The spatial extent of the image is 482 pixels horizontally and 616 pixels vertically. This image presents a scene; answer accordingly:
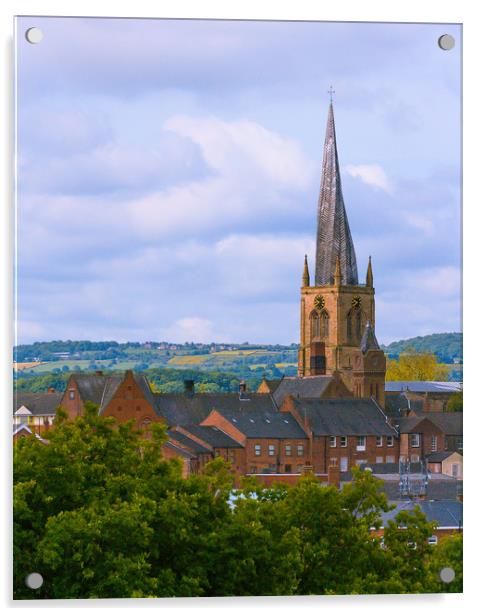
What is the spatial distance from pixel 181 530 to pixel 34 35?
4.83 meters

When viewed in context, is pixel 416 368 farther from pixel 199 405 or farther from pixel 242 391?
pixel 199 405

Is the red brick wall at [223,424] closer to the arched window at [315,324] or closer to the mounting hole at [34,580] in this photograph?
the arched window at [315,324]

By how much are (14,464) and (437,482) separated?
13.2 feet

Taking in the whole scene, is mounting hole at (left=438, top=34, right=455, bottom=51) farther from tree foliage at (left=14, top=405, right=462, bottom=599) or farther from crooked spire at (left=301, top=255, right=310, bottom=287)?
tree foliage at (left=14, top=405, right=462, bottom=599)

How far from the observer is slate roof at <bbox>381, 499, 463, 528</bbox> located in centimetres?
1319

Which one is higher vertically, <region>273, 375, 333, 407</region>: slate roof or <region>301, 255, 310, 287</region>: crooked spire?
<region>301, 255, 310, 287</region>: crooked spire

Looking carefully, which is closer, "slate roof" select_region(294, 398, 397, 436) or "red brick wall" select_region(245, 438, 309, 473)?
"red brick wall" select_region(245, 438, 309, 473)

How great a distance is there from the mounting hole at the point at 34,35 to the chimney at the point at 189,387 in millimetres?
3573

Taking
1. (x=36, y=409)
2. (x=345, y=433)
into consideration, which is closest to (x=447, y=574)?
(x=345, y=433)

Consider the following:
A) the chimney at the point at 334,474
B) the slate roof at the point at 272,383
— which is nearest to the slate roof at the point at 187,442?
the slate roof at the point at 272,383

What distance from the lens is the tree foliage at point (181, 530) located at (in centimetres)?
1300

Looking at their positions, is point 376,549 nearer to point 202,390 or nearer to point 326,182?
point 202,390

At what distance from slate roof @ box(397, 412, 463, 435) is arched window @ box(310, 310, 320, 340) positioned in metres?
1.50

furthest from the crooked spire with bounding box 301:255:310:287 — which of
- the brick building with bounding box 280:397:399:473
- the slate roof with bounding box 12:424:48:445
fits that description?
the slate roof with bounding box 12:424:48:445
